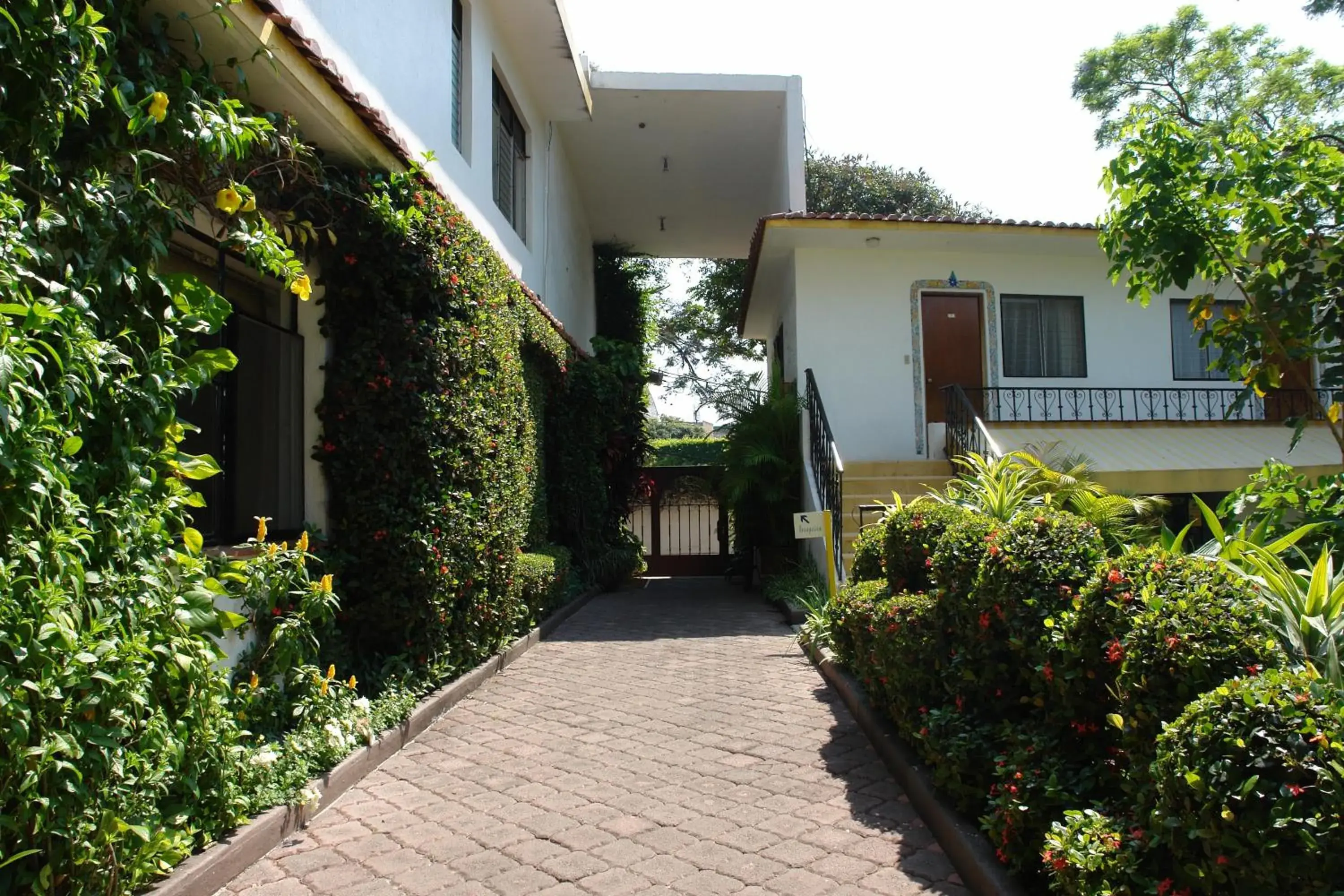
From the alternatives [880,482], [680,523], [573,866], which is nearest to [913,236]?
[880,482]

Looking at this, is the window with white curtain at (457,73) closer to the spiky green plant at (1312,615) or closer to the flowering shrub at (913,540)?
the flowering shrub at (913,540)

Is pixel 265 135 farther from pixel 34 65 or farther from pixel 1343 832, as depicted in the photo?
pixel 1343 832

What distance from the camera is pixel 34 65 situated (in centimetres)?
286

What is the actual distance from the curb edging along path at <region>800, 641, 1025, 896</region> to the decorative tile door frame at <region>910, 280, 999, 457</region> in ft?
21.5

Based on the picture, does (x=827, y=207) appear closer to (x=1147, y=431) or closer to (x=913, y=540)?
(x=1147, y=431)

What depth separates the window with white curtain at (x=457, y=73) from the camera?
9078mm

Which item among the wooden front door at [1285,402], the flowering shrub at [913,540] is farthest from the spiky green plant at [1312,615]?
the wooden front door at [1285,402]

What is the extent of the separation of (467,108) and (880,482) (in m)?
6.29

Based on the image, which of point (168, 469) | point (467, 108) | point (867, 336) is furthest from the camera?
point (867, 336)

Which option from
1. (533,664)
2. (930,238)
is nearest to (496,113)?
(930,238)

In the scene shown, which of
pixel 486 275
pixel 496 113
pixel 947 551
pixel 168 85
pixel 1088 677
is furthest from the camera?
pixel 496 113

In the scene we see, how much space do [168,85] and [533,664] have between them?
5.25m

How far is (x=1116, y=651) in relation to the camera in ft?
9.75

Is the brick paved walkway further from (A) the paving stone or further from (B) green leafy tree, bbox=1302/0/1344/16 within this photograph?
(B) green leafy tree, bbox=1302/0/1344/16
